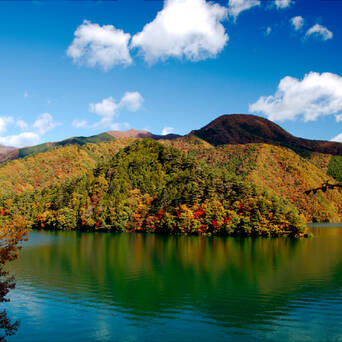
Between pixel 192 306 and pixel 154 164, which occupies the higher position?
pixel 154 164

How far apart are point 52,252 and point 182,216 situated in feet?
182

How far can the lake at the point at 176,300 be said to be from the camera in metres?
24.4

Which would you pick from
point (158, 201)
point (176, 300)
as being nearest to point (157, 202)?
point (158, 201)

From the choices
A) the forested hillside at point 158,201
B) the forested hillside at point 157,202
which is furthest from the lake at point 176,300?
the forested hillside at point 158,201

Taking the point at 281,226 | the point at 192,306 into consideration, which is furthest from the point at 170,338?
the point at 281,226

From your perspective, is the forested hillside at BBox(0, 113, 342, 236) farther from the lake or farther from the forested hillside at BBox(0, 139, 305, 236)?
the lake

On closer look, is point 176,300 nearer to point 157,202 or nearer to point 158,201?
point 158,201

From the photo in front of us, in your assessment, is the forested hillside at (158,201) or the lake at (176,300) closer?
the lake at (176,300)

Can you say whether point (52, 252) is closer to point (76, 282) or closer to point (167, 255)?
point (167, 255)

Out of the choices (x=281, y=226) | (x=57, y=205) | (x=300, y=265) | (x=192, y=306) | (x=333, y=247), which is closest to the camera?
(x=192, y=306)

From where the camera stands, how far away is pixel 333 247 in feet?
250

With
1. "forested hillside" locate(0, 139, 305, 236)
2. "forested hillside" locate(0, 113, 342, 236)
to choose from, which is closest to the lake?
"forested hillside" locate(0, 139, 305, 236)

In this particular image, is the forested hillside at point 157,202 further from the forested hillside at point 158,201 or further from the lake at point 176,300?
the lake at point 176,300

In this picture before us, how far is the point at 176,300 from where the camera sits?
3200 cm
